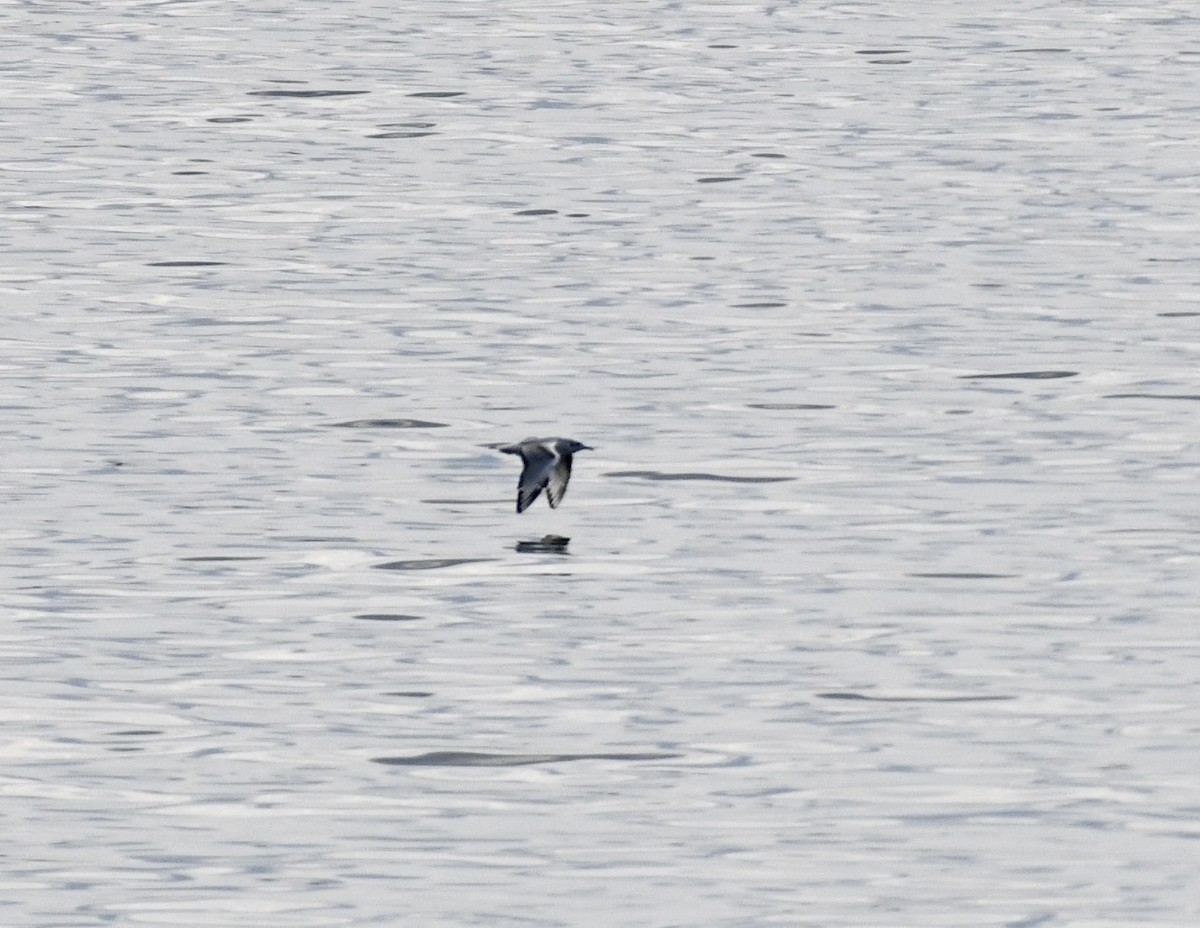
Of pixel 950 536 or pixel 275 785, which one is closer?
pixel 275 785

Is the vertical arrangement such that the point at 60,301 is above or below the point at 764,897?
below

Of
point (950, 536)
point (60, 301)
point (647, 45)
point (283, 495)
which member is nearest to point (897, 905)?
point (950, 536)

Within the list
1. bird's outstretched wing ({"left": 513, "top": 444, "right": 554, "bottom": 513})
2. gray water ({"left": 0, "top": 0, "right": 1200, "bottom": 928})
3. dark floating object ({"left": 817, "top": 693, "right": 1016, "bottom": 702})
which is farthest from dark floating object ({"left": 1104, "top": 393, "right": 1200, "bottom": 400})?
dark floating object ({"left": 817, "top": 693, "right": 1016, "bottom": 702})

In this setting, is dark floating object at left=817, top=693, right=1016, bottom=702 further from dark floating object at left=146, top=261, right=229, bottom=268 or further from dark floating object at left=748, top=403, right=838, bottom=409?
dark floating object at left=146, top=261, right=229, bottom=268

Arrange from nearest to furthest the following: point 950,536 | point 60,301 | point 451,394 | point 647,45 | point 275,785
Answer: point 275,785 < point 950,536 < point 451,394 < point 60,301 < point 647,45

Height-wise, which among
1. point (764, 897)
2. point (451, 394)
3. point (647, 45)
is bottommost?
point (647, 45)

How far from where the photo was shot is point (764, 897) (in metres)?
14.2

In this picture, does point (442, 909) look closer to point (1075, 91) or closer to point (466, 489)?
point (466, 489)

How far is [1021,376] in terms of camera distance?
26344 millimetres

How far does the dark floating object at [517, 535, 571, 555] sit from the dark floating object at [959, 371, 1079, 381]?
19.5ft

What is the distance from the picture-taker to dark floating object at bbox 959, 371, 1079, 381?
26.2 meters

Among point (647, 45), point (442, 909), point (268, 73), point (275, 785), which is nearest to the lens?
point (442, 909)

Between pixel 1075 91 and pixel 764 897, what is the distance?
109ft

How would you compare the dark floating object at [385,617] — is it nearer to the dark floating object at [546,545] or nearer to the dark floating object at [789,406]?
the dark floating object at [546,545]
